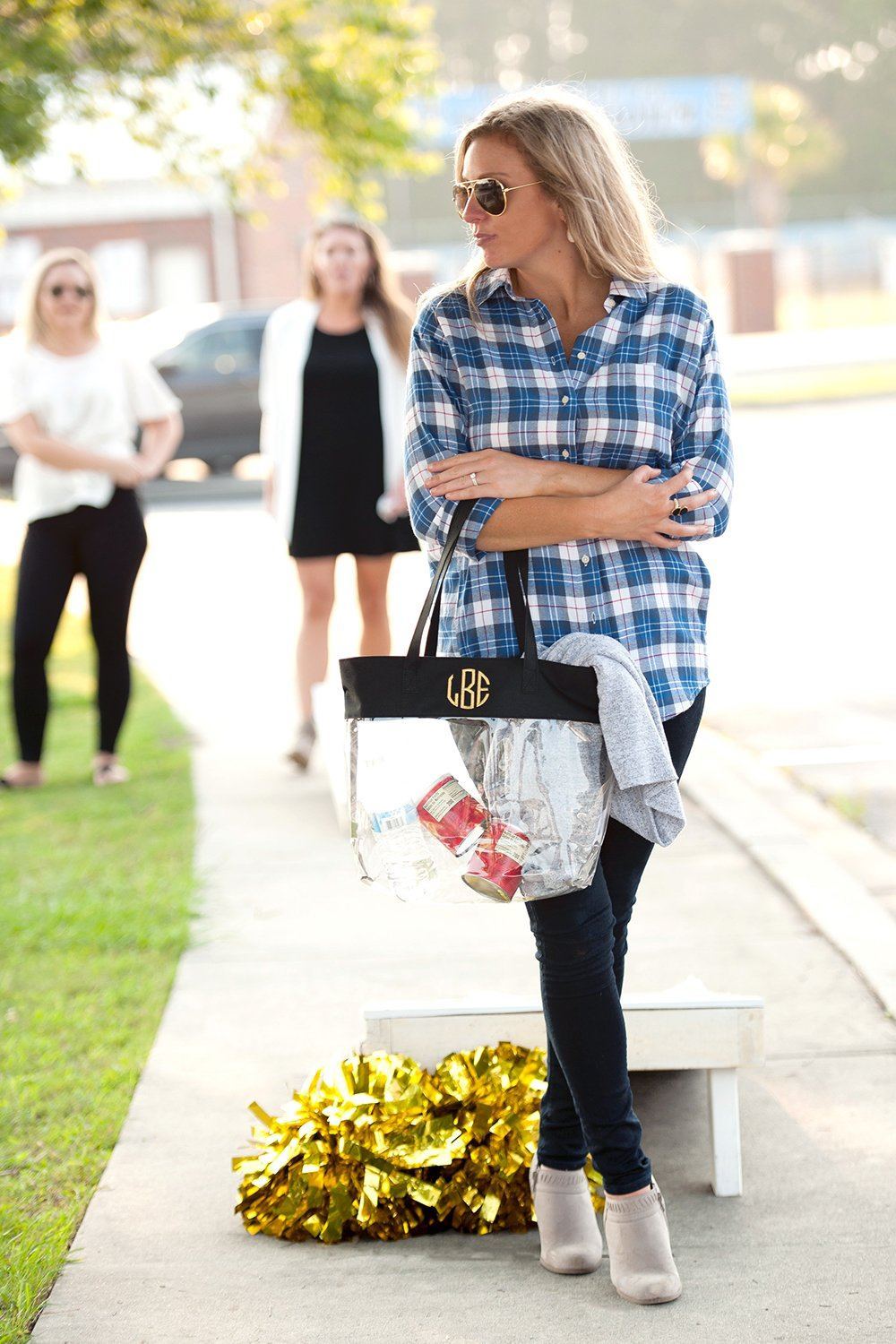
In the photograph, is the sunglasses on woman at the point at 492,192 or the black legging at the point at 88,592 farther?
the black legging at the point at 88,592

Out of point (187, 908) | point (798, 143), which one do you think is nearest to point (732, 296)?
point (798, 143)

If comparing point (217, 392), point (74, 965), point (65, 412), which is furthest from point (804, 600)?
point (217, 392)

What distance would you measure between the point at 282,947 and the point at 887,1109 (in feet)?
6.03

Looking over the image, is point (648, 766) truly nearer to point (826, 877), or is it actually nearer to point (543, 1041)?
point (543, 1041)

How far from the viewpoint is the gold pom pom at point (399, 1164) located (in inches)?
120

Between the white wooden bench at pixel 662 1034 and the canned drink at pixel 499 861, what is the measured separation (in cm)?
70

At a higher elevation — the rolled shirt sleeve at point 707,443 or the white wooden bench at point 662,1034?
the rolled shirt sleeve at point 707,443

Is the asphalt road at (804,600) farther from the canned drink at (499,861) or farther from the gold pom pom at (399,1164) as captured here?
the canned drink at (499,861)

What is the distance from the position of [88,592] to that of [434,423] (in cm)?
416

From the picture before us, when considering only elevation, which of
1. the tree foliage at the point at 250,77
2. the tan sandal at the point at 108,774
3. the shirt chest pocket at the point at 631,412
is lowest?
the tan sandal at the point at 108,774

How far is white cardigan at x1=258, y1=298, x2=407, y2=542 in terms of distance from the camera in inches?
255

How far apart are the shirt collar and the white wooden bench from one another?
1.34m

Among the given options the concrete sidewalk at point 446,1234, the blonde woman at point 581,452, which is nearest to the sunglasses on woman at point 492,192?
the blonde woman at point 581,452

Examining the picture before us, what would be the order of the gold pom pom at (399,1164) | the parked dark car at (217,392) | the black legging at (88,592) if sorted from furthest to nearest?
the parked dark car at (217,392) < the black legging at (88,592) < the gold pom pom at (399,1164)
